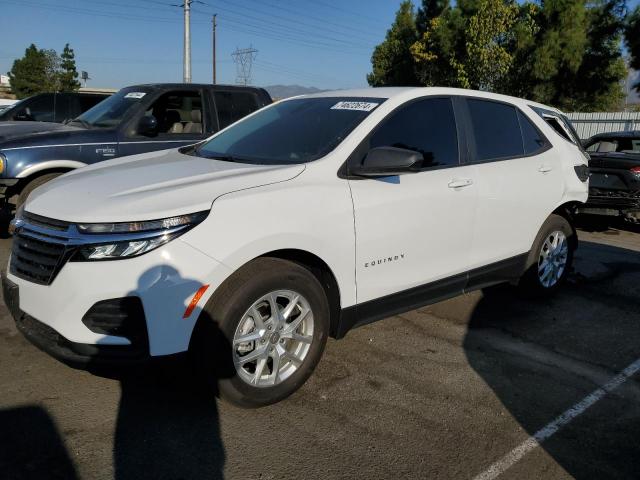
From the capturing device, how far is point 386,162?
3266 mm

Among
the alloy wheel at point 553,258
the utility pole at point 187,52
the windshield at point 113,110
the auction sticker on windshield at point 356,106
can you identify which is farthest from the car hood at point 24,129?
the utility pole at point 187,52

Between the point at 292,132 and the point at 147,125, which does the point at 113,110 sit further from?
the point at 292,132

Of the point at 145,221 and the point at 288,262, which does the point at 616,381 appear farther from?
the point at 145,221

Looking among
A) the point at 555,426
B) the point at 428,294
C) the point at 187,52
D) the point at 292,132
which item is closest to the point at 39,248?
the point at 292,132

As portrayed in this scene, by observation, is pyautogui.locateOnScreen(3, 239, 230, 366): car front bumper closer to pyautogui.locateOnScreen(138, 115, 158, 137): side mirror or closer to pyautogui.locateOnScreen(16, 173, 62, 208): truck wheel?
pyautogui.locateOnScreen(16, 173, 62, 208): truck wheel

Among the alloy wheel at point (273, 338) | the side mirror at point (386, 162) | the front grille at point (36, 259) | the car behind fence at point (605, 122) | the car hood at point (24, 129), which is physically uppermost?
the car behind fence at point (605, 122)

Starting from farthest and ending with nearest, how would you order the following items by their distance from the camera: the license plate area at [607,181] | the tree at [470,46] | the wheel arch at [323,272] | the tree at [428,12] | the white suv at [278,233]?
the tree at [428,12]
the tree at [470,46]
the license plate area at [607,181]
the wheel arch at [323,272]
the white suv at [278,233]

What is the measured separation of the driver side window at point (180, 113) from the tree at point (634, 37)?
A: 20.2 metres

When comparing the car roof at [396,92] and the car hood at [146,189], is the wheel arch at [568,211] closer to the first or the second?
the car roof at [396,92]

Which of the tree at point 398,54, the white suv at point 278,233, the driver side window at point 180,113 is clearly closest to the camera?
the white suv at point 278,233

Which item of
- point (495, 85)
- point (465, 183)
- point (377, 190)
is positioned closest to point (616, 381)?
point (465, 183)

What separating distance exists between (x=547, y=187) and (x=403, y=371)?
2097 millimetres

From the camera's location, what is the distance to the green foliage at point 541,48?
2503cm

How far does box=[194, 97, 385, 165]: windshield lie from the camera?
3.51m
